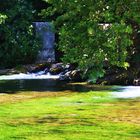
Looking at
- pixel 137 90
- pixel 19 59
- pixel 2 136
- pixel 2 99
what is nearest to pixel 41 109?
pixel 2 99

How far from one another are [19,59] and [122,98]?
102 ft

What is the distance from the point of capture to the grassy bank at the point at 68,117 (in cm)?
1670

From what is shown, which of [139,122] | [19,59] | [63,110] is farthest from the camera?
[19,59]

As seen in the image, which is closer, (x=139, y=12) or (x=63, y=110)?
(x=139, y=12)

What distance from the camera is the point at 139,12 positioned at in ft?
57.6

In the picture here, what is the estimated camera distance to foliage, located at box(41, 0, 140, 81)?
17.1 metres

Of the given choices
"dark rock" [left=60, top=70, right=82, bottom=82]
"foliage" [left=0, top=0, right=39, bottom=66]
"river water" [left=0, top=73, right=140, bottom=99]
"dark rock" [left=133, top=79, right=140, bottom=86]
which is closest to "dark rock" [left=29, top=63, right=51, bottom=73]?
"river water" [left=0, top=73, right=140, bottom=99]

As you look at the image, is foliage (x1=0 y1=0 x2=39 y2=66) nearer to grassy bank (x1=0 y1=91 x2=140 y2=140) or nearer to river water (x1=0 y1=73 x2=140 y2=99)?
river water (x1=0 y1=73 x2=140 y2=99)

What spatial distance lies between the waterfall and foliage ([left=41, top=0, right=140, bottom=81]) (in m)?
41.8

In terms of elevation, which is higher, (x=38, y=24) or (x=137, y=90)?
(x=38, y=24)

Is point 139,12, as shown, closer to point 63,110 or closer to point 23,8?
point 63,110

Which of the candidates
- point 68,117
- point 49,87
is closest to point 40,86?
point 49,87

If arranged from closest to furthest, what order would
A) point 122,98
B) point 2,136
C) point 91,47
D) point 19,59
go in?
point 2,136, point 91,47, point 122,98, point 19,59

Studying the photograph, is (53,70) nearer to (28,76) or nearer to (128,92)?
(28,76)
